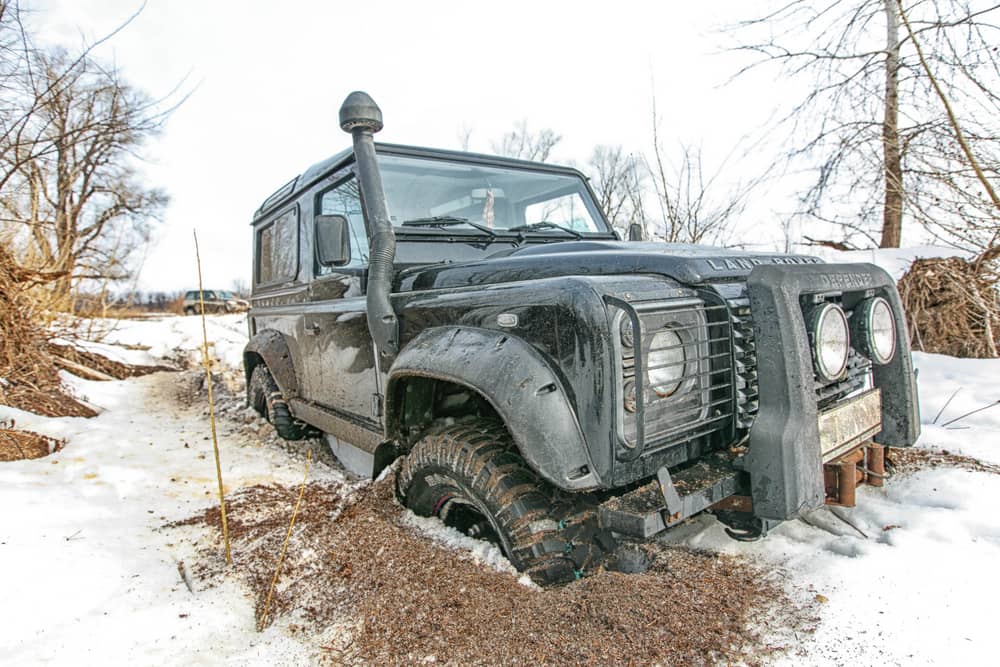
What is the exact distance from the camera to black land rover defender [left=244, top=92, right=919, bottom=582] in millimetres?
1819

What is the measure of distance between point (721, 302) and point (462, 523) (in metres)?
1.40

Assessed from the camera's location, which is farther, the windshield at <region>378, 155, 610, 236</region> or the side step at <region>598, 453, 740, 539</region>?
the windshield at <region>378, 155, 610, 236</region>

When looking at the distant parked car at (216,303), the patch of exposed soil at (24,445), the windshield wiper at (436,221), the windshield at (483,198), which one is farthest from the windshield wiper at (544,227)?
the distant parked car at (216,303)

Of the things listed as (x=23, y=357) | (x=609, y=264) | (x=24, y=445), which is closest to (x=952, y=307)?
(x=609, y=264)

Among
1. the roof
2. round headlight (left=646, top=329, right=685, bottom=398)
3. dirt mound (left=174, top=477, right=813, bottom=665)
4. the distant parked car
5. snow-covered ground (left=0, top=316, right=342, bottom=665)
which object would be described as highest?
the roof

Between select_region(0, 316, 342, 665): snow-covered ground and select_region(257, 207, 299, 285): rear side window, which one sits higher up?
select_region(257, 207, 299, 285): rear side window

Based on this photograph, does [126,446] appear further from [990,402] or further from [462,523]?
[990,402]

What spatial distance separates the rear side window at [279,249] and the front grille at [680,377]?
9.78ft

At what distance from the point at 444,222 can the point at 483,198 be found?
20.3 inches

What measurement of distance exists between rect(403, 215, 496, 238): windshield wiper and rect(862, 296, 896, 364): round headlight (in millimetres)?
1780

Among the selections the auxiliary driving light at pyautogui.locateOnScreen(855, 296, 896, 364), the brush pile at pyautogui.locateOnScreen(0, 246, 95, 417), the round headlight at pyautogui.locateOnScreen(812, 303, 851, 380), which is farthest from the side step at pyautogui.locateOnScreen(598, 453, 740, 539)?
the brush pile at pyautogui.locateOnScreen(0, 246, 95, 417)

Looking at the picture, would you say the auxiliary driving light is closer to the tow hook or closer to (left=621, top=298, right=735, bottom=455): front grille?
the tow hook

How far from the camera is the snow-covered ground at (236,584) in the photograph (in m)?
1.78

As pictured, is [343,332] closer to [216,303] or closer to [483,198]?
[483,198]
